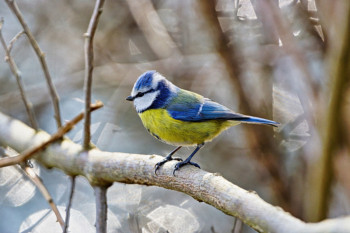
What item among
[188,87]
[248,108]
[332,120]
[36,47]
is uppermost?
[36,47]

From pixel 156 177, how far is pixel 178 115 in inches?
21.5

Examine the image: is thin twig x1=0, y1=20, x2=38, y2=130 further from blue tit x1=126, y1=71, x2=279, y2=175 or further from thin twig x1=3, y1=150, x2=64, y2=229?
blue tit x1=126, y1=71, x2=279, y2=175

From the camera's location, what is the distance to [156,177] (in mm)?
2139

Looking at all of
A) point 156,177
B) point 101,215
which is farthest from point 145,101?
point 101,215

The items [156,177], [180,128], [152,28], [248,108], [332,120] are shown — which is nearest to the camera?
[332,120]

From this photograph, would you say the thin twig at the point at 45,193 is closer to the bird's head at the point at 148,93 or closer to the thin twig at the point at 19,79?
the thin twig at the point at 19,79

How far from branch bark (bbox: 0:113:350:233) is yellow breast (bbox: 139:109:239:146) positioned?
294mm

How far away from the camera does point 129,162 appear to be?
218cm

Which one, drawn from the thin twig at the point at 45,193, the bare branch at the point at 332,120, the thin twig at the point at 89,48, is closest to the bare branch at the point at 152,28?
the thin twig at the point at 89,48

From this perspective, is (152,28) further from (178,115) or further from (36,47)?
A: (36,47)

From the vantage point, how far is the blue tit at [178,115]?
252 cm

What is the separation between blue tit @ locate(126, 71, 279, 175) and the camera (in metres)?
2.52

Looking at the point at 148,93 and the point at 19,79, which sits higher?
the point at 19,79

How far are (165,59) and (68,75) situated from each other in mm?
1061
